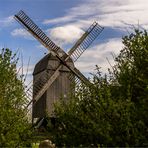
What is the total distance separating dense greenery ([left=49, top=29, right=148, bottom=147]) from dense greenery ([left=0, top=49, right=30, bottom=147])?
1126 mm

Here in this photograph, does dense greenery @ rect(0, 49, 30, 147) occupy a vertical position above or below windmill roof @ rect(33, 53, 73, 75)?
below

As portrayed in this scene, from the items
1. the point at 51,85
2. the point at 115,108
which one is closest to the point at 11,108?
the point at 115,108

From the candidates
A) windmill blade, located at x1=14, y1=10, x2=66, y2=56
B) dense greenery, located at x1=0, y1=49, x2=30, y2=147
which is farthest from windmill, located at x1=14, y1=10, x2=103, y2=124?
dense greenery, located at x1=0, y1=49, x2=30, y2=147

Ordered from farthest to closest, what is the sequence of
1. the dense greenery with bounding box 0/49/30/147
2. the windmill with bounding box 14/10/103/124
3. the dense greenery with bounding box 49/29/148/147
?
1. the windmill with bounding box 14/10/103/124
2. the dense greenery with bounding box 0/49/30/147
3. the dense greenery with bounding box 49/29/148/147

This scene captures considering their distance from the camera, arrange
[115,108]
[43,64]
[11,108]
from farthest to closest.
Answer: [43,64] → [11,108] → [115,108]

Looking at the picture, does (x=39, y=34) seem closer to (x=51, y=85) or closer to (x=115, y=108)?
(x=51, y=85)

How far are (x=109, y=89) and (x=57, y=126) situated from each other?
114 inches

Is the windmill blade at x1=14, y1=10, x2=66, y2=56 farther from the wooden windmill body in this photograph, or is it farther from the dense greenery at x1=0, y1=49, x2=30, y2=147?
the dense greenery at x1=0, y1=49, x2=30, y2=147

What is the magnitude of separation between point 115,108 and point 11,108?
4248 mm

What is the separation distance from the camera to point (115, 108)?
11.9m

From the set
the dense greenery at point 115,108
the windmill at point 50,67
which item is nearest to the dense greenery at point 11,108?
the dense greenery at point 115,108

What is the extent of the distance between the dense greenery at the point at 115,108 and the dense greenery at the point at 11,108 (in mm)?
1126

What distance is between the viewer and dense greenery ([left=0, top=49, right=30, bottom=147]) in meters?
14.1

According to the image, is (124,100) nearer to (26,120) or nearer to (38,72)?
(26,120)
